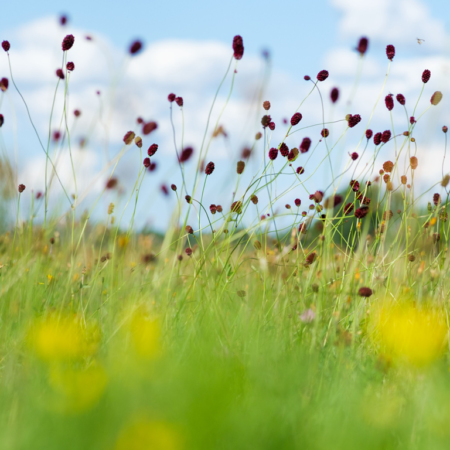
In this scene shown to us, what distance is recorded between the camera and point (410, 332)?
1427mm

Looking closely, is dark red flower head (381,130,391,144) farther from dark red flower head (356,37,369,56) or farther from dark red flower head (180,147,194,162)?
dark red flower head (180,147,194,162)

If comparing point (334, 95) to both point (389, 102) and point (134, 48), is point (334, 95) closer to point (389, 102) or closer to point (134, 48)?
point (389, 102)

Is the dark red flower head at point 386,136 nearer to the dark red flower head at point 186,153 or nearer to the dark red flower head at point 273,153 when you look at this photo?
the dark red flower head at point 273,153

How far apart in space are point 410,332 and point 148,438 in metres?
0.78

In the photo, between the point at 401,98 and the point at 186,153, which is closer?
the point at 186,153

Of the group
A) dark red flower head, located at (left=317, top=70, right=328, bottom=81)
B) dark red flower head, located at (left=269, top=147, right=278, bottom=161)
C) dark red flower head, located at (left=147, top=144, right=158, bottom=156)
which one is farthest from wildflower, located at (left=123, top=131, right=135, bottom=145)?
dark red flower head, located at (left=317, top=70, right=328, bottom=81)

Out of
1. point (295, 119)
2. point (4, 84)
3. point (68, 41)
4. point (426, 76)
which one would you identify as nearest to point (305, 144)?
point (295, 119)

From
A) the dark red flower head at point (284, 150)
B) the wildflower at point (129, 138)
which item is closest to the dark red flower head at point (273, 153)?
the dark red flower head at point (284, 150)

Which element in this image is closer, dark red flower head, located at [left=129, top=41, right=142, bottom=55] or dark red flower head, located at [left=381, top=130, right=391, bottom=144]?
dark red flower head, located at [left=129, top=41, right=142, bottom=55]

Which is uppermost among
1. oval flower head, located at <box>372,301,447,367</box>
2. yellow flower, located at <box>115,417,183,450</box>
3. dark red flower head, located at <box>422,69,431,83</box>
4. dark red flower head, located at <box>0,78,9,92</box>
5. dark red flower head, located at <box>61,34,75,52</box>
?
dark red flower head, located at <box>422,69,431,83</box>

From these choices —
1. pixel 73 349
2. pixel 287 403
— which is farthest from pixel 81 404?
pixel 287 403

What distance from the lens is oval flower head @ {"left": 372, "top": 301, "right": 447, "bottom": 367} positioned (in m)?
1.39

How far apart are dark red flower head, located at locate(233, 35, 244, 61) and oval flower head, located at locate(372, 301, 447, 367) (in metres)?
1.26

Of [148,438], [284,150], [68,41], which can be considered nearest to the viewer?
[148,438]
